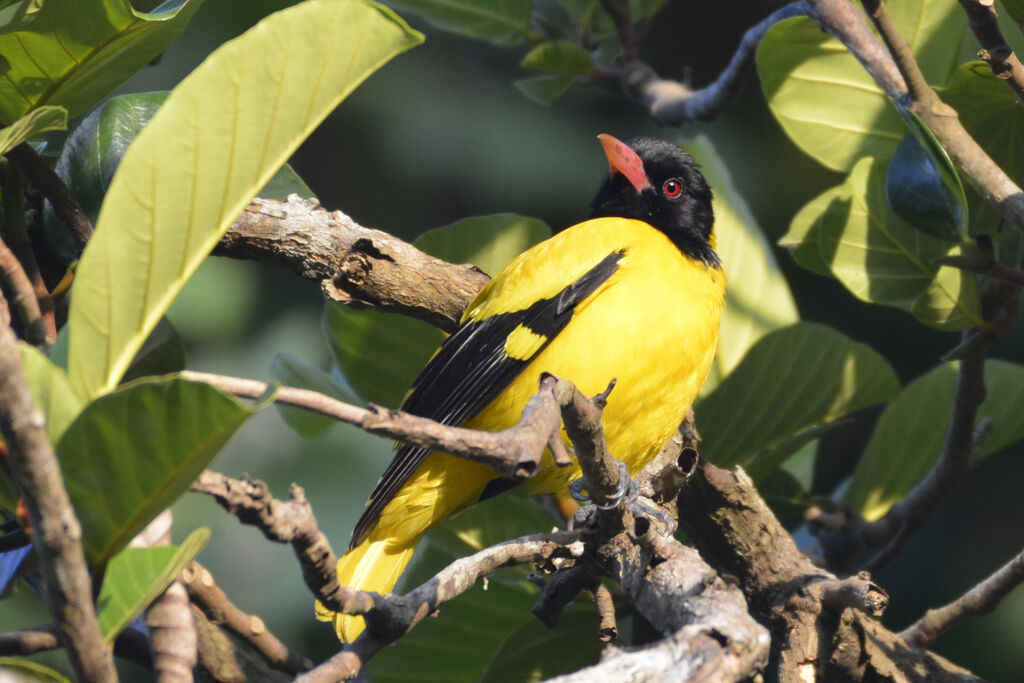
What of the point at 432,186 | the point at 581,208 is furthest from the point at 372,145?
the point at 581,208

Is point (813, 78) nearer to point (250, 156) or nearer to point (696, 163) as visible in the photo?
point (696, 163)

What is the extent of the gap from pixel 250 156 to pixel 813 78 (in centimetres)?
177

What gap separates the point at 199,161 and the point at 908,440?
2108 millimetres

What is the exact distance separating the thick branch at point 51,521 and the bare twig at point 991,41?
144cm

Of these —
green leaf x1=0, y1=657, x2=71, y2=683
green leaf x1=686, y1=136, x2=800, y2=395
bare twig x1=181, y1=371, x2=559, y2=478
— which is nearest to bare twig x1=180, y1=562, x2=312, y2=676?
green leaf x1=0, y1=657, x2=71, y2=683

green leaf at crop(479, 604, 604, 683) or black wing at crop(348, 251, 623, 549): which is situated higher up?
black wing at crop(348, 251, 623, 549)

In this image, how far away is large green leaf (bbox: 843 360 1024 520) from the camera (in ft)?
8.63

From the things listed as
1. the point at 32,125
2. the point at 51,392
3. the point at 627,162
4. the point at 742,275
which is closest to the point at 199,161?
the point at 51,392

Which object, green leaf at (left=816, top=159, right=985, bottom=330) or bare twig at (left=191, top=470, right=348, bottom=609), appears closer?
bare twig at (left=191, top=470, right=348, bottom=609)

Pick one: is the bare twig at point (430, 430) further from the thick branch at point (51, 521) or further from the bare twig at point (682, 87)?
the bare twig at point (682, 87)

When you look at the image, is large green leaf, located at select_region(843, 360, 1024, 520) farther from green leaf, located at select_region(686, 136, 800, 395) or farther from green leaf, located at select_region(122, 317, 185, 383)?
green leaf, located at select_region(122, 317, 185, 383)

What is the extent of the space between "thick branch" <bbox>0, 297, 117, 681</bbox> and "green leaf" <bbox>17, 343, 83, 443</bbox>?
0.11 m

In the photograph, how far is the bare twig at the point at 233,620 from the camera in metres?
1.54

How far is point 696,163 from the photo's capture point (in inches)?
116
